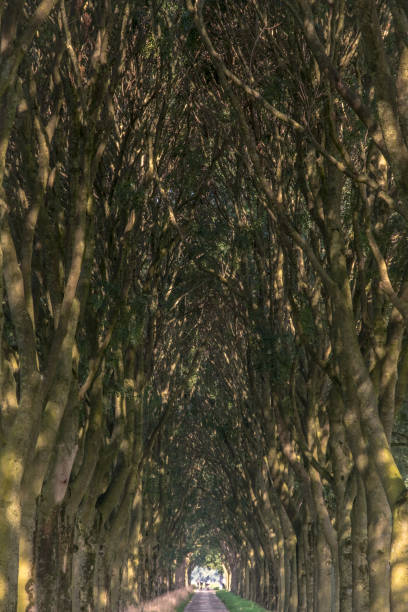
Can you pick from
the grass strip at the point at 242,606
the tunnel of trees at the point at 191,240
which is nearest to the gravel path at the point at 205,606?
the grass strip at the point at 242,606

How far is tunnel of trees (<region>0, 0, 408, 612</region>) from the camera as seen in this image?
1007 centimetres

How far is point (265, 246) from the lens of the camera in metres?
20.4

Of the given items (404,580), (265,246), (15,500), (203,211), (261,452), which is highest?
(203,211)

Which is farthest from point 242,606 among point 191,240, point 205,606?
point 191,240

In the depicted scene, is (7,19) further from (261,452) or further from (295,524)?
(261,452)

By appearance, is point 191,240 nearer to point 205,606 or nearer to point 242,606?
point 242,606

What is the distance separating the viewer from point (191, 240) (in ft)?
73.8

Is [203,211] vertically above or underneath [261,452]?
above

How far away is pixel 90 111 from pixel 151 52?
2704 mm

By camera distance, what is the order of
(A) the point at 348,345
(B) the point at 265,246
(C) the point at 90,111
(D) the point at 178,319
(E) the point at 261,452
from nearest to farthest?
(A) the point at 348,345, (C) the point at 90,111, (B) the point at 265,246, (D) the point at 178,319, (E) the point at 261,452

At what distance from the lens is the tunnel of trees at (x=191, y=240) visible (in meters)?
10.1

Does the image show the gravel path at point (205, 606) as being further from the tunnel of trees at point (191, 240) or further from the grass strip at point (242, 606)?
the tunnel of trees at point (191, 240)

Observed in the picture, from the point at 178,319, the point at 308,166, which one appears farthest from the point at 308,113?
the point at 178,319

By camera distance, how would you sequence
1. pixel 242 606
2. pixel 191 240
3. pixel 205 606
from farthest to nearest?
pixel 205 606 → pixel 242 606 → pixel 191 240
